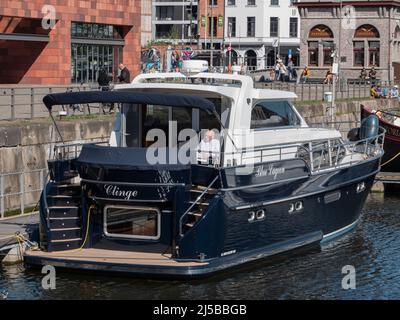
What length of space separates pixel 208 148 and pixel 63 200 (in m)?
2.70

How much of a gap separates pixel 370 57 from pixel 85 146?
Answer: 50690mm

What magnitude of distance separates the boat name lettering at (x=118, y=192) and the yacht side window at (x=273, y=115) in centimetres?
324

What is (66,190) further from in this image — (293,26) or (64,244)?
(293,26)

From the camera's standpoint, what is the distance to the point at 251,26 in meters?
94.6

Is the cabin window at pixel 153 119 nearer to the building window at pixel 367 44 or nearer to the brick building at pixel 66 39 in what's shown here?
the brick building at pixel 66 39

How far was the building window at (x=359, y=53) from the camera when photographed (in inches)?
2554

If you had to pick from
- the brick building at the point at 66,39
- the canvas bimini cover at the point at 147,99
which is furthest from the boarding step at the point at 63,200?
the brick building at the point at 66,39

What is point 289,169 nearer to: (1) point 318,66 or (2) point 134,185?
(2) point 134,185

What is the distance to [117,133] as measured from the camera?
1869cm

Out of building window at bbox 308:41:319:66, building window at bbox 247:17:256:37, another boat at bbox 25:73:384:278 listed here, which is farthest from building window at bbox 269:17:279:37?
another boat at bbox 25:73:384:278

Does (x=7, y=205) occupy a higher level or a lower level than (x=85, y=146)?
lower

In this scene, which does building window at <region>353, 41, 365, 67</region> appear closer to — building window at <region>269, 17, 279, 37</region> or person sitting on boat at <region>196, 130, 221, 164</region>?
building window at <region>269, 17, 279, 37</region>

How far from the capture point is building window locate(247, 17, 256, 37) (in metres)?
94.5

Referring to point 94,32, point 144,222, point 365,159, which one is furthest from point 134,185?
point 94,32
